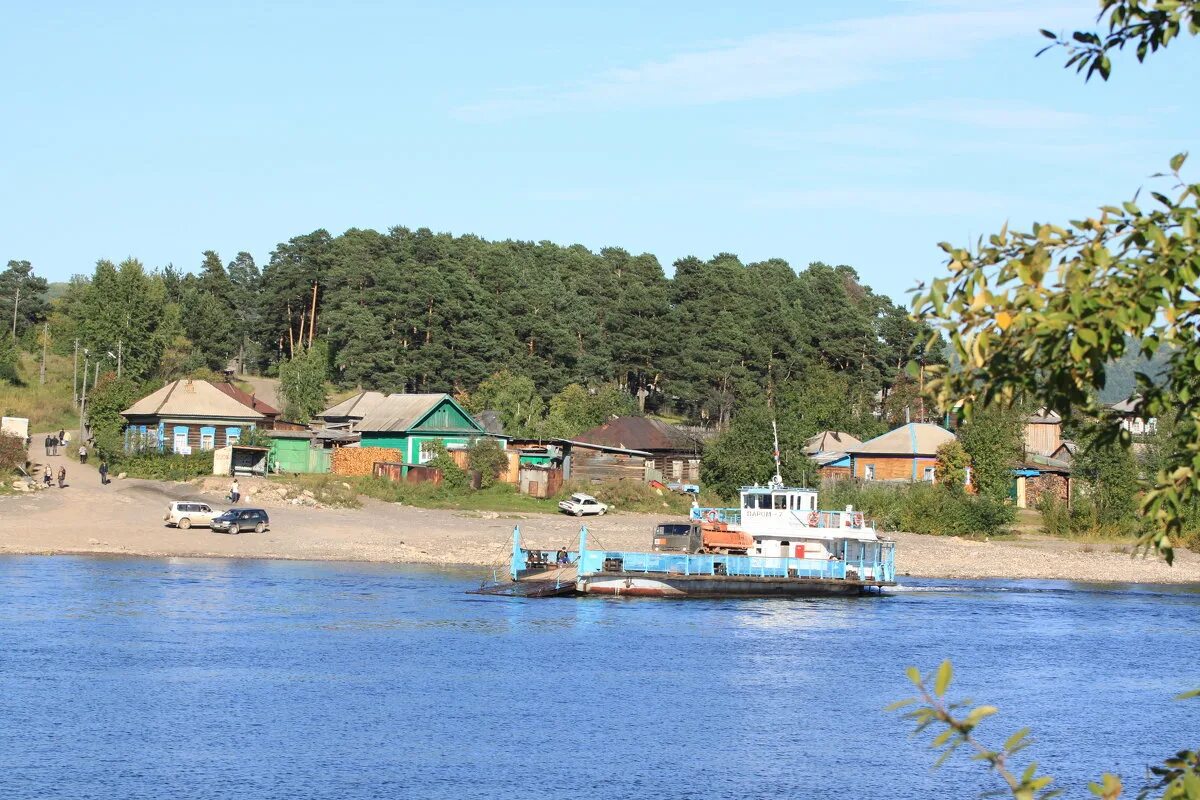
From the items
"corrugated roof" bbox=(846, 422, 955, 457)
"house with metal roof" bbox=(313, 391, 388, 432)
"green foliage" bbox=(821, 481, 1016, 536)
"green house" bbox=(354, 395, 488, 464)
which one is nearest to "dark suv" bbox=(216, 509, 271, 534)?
"green house" bbox=(354, 395, 488, 464)

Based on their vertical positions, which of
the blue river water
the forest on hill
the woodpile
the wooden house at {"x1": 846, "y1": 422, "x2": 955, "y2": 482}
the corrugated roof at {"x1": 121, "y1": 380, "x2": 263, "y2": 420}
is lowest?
the blue river water

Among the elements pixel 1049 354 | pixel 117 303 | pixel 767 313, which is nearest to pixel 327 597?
pixel 1049 354

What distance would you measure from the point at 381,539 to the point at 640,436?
31868 millimetres

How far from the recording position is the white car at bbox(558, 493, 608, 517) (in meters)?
77.9

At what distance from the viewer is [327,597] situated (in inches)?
2071

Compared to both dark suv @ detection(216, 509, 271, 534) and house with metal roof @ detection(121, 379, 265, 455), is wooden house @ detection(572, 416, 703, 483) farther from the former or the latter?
dark suv @ detection(216, 509, 271, 534)

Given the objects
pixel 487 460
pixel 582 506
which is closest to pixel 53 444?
pixel 487 460

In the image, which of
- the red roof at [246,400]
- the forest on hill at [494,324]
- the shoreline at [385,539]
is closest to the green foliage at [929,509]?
the shoreline at [385,539]

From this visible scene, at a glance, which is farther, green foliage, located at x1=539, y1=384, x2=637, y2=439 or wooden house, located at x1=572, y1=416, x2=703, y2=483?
green foliage, located at x1=539, y1=384, x2=637, y2=439

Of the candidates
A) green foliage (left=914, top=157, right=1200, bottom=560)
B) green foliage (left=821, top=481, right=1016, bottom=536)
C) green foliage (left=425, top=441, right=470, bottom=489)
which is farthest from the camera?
green foliage (left=821, top=481, right=1016, bottom=536)

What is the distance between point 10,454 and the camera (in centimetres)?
7475

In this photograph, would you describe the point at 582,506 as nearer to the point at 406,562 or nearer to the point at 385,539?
the point at 385,539

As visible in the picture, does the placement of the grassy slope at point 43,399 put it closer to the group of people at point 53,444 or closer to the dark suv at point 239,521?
the group of people at point 53,444

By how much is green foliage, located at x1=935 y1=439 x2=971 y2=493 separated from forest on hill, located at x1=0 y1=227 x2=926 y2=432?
2795 centimetres
